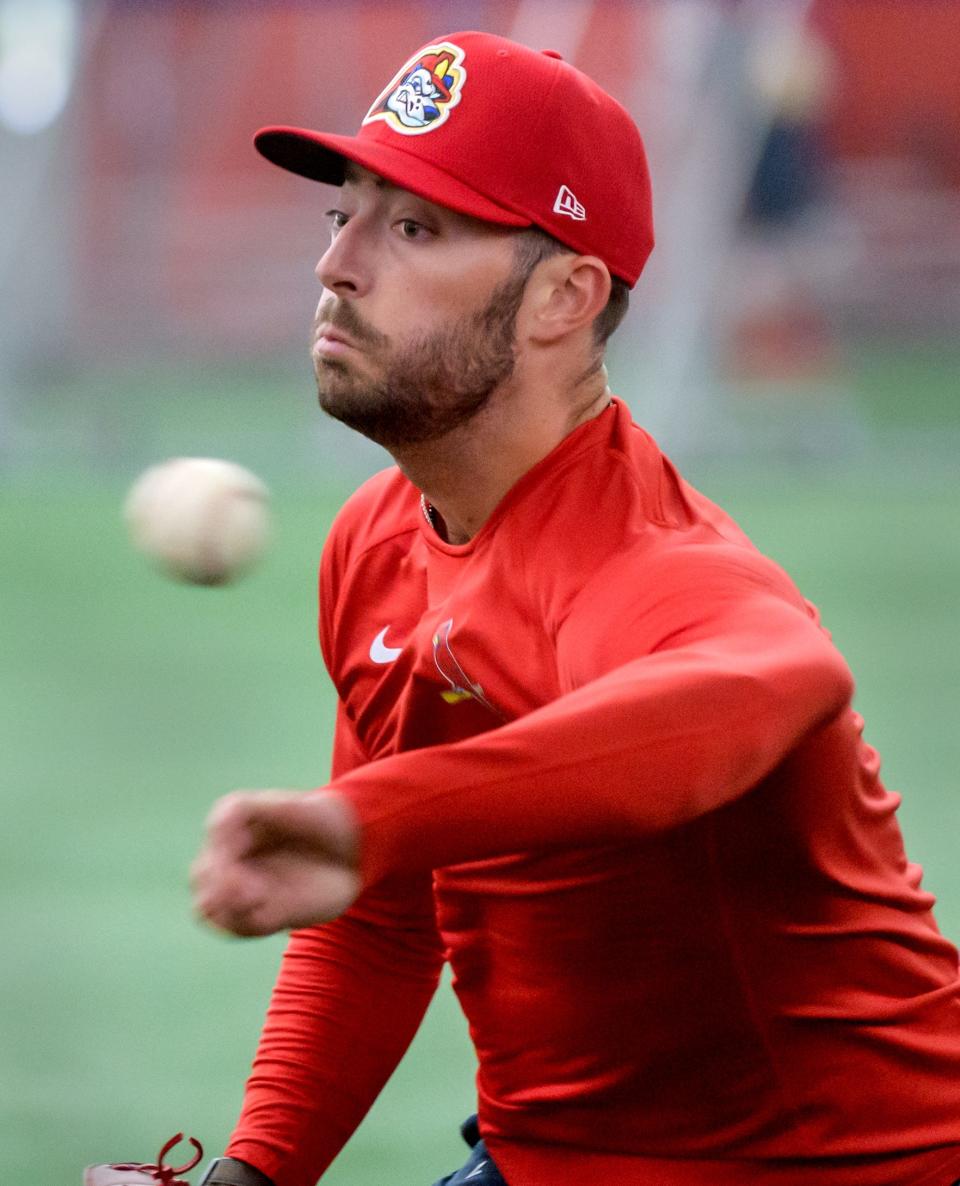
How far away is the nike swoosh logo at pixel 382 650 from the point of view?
132 inches

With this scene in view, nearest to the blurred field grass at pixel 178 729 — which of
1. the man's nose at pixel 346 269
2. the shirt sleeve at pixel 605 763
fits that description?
the man's nose at pixel 346 269

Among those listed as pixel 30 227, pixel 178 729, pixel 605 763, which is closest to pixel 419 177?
pixel 605 763

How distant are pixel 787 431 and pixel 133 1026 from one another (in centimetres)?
1055

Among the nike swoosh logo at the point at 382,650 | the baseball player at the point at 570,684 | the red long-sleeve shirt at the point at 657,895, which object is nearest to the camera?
the red long-sleeve shirt at the point at 657,895

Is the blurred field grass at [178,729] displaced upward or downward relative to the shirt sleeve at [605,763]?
downward

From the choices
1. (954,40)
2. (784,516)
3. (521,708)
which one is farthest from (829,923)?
(954,40)

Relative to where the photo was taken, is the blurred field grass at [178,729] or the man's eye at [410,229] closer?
the man's eye at [410,229]

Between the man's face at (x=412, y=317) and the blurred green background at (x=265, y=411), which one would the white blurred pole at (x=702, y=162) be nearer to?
the blurred green background at (x=265, y=411)

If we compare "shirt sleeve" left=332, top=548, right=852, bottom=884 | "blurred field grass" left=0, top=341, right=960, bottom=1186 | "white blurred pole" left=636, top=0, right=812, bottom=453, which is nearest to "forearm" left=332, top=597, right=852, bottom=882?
"shirt sleeve" left=332, top=548, right=852, bottom=884

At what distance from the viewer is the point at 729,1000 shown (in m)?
2.98

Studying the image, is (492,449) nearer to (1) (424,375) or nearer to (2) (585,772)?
(1) (424,375)

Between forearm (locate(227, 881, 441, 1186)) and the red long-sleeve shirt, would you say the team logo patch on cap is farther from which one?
forearm (locate(227, 881, 441, 1186))

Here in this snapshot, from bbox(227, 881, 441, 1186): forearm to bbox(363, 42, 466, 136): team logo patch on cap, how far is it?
1.28 metres

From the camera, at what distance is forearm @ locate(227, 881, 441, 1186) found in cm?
352
